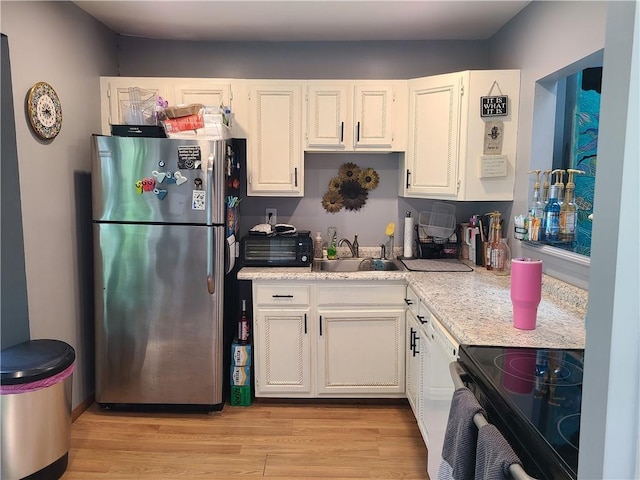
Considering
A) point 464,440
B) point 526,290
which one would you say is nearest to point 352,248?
A: point 526,290

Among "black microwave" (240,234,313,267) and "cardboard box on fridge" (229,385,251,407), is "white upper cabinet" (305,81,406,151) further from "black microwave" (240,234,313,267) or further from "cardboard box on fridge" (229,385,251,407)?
"cardboard box on fridge" (229,385,251,407)

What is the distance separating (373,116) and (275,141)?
696 mm

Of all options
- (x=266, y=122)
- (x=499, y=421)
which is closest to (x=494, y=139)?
(x=266, y=122)

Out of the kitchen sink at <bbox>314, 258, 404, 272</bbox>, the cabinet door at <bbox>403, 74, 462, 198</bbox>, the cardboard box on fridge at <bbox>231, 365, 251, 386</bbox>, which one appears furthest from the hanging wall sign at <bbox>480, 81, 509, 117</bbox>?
the cardboard box on fridge at <bbox>231, 365, 251, 386</bbox>

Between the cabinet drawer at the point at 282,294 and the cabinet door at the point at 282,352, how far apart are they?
53mm

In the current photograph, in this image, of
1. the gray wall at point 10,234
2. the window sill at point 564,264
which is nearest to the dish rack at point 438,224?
the window sill at point 564,264

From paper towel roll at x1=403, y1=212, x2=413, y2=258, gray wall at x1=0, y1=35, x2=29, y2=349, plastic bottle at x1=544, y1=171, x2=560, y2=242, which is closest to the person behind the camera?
gray wall at x1=0, y1=35, x2=29, y2=349

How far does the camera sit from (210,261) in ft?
9.25

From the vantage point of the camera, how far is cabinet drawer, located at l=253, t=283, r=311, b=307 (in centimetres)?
299

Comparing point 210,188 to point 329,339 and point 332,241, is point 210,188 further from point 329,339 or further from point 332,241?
point 329,339

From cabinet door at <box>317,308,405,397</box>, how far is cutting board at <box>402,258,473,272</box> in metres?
0.32

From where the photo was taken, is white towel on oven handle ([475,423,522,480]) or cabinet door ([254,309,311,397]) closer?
white towel on oven handle ([475,423,522,480])

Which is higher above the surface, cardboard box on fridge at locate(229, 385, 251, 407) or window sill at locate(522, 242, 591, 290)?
window sill at locate(522, 242, 591, 290)

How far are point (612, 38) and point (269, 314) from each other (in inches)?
104
